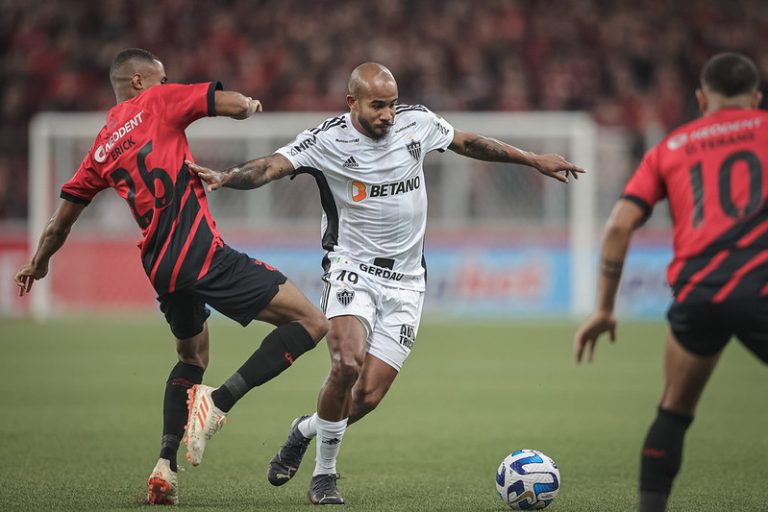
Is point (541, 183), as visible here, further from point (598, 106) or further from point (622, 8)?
point (622, 8)

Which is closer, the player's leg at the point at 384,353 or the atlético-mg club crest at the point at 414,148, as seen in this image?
the player's leg at the point at 384,353

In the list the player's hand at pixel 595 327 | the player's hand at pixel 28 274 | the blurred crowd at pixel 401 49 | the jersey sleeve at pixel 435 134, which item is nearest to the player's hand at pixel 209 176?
the player's hand at pixel 28 274

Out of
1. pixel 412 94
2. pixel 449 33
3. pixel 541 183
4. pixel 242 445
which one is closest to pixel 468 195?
pixel 541 183

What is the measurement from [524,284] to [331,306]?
1268cm

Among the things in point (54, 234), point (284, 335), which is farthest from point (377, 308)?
point (54, 234)

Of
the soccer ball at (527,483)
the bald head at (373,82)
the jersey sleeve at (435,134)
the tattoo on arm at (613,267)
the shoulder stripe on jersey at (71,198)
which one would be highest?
the bald head at (373,82)


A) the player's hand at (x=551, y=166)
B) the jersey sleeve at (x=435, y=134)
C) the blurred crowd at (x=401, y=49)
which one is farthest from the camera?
the blurred crowd at (x=401, y=49)

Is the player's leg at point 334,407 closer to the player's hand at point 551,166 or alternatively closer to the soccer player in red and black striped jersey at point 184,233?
the soccer player in red and black striped jersey at point 184,233

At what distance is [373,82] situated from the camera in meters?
6.56

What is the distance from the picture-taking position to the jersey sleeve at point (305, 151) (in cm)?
664

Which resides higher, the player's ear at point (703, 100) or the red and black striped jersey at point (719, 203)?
the player's ear at point (703, 100)

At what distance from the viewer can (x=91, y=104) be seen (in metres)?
22.8

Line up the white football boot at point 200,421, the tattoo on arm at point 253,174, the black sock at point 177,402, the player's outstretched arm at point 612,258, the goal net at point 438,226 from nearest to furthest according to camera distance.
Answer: the player's outstretched arm at point 612,258 → the white football boot at point 200,421 → the tattoo on arm at point 253,174 → the black sock at point 177,402 → the goal net at point 438,226

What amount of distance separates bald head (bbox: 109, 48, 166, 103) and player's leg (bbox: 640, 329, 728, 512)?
3.28 meters
